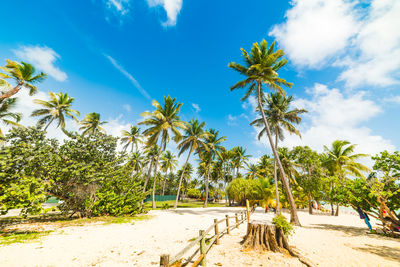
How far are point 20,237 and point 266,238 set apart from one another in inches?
380

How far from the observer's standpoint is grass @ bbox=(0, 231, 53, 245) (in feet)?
20.2

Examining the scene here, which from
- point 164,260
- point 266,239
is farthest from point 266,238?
point 164,260

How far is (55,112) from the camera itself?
2062 centimetres

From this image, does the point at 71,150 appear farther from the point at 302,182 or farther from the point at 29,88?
the point at 302,182

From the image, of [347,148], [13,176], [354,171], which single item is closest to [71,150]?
[13,176]

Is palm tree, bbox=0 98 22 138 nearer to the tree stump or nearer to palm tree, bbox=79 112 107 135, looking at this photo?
palm tree, bbox=79 112 107 135

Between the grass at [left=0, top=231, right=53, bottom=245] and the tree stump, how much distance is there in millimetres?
8433

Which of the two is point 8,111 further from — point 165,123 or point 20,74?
point 165,123

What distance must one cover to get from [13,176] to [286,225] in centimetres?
1241

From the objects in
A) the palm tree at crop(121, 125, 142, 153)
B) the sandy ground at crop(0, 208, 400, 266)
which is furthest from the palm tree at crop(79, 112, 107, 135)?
the sandy ground at crop(0, 208, 400, 266)

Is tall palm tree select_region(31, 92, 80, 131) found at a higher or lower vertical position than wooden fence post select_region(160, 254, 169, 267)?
higher

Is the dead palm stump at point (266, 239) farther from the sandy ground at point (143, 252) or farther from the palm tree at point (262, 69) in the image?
the palm tree at point (262, 69)

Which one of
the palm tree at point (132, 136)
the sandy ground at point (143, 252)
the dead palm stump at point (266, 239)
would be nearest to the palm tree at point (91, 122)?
the palm tree at point (132, 136)

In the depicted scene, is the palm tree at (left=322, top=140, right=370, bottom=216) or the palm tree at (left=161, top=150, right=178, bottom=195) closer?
the palm tree at (left=322, top=140, right=370, bottom=216)
